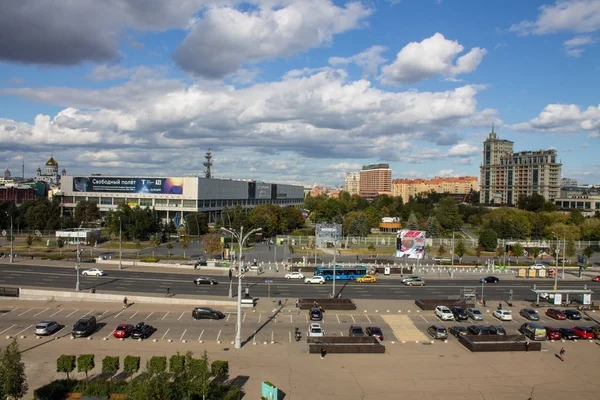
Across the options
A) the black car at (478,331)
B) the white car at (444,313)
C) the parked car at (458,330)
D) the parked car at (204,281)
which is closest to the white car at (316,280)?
the parked car at (204,281)

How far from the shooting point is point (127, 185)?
10956 cm

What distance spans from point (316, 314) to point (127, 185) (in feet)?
291

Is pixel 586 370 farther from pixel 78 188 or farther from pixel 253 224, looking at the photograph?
pixel 78 188

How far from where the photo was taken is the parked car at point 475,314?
34.5 metres

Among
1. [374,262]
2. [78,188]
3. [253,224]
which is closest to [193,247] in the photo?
[253,224]

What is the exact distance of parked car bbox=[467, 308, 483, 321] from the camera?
113 feet

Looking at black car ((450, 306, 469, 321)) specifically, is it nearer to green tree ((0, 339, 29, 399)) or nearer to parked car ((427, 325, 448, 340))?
parked car ((427, 325, 448, 340))

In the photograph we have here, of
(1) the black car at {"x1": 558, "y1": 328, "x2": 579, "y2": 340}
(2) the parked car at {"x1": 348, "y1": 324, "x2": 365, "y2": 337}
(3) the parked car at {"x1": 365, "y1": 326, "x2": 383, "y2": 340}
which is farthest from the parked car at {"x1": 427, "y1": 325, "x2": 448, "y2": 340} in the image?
(1) the black car at {"x1": 558, "y1": 328, "x2": 579, "y2": 340}

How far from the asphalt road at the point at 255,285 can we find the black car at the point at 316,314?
7.50 meters

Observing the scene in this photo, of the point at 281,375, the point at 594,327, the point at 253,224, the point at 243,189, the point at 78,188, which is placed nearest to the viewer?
the point at 281,375

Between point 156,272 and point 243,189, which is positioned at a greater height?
point 243,189

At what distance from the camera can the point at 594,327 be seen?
31.7 m

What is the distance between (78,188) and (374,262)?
275 ft

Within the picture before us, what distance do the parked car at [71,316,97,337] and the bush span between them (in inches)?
310
